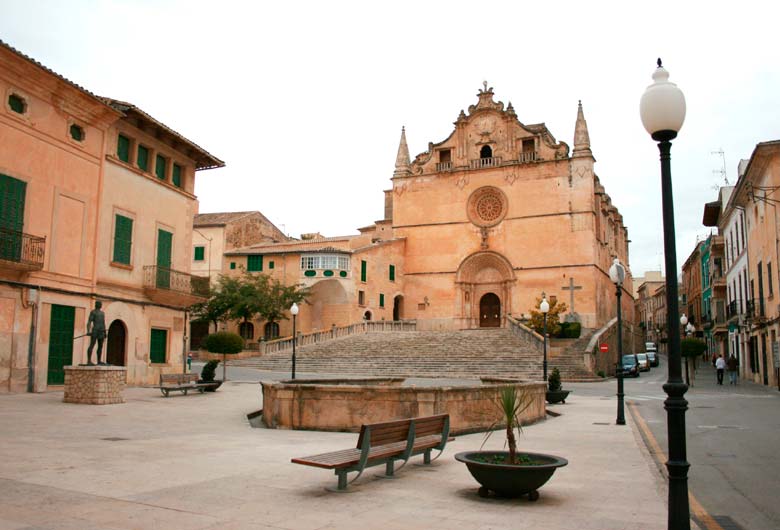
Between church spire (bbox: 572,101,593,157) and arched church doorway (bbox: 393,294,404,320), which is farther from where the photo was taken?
arched church doorway (bbox: 393,294,404,320)

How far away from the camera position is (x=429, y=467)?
8570mm

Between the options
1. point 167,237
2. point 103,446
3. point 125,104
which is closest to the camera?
point 103,446

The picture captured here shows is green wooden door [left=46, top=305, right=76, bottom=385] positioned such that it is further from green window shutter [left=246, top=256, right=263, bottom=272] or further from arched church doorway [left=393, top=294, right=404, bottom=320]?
arched church doorway [left=393, top=294, right=404, bottom=320]

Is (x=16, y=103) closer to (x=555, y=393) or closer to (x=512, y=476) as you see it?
(x=555, y=393)

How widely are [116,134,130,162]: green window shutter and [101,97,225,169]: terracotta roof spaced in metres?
0.95

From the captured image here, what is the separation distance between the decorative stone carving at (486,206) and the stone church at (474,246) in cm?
8

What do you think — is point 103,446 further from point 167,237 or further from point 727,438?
point 167,237

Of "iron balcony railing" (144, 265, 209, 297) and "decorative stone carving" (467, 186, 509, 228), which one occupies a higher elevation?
"decorative stone carving" (467, 186, 509, 228)

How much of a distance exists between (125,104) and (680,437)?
20.8m

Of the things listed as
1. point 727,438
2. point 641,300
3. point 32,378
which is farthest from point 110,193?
point 641,300

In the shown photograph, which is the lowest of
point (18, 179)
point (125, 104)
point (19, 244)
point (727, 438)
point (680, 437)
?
point (727, 438)

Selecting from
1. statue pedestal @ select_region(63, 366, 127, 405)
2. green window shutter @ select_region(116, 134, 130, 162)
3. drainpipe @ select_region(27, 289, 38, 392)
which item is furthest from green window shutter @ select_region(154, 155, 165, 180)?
statue pedestal @ select_region(63, 366, 127, 405)

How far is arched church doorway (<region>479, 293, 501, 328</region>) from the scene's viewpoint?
5009cm

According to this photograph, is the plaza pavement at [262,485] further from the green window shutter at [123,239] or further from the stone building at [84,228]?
the green window shutter at [123,239]
